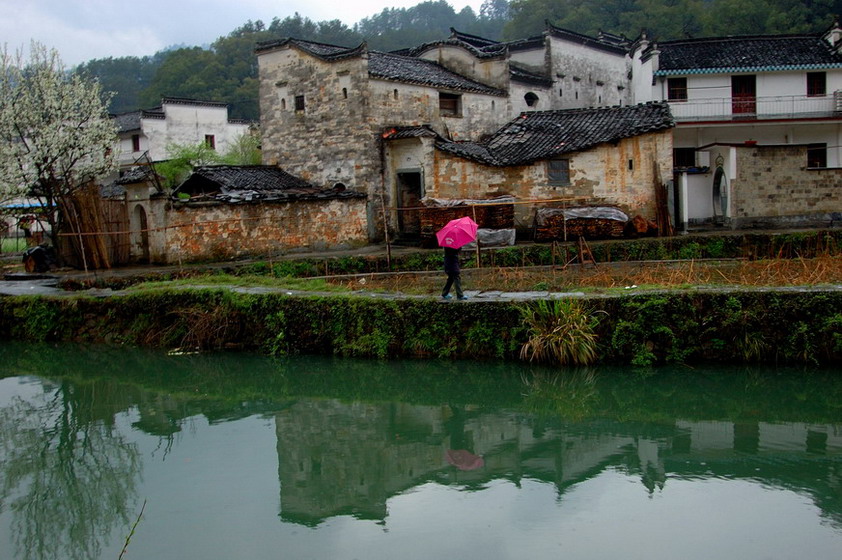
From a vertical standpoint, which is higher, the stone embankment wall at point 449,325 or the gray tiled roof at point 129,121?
the gray tiled roof at point 129,121

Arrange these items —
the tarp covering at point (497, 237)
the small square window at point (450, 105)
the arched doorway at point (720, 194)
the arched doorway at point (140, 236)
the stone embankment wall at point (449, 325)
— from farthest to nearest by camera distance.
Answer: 1. the small square window at point (450, 105)
2. the arched doorway at point (720, 194)
3. the arched doorway at point (140, 236)
4. the tarp covering at point (497, 237)
5. the stone embankment wall at point (449, 325)

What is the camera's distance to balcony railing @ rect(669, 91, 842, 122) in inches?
1055

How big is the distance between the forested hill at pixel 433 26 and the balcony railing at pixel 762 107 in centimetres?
724

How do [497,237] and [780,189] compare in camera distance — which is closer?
[497,237]

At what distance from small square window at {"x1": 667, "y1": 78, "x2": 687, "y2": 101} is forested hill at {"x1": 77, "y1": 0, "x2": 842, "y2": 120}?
22.3 feet

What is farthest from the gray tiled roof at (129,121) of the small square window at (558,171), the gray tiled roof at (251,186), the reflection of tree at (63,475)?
the reflection of tree at (63,475)

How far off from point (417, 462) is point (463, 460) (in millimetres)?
489

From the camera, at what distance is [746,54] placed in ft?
90.0

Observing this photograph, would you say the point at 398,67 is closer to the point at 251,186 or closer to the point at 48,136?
the point at 251,186

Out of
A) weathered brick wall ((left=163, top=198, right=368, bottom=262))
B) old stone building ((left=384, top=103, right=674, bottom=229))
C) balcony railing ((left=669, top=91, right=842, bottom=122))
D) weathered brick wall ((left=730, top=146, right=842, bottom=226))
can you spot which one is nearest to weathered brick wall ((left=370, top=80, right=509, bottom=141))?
old stone building ((left=384, top=103, right=674, bottom=229))

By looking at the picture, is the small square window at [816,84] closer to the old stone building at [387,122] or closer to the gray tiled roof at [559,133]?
the gray tiled roof at [559,133]

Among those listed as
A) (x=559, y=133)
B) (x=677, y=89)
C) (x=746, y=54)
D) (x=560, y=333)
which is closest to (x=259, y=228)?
(x=559, y=133)

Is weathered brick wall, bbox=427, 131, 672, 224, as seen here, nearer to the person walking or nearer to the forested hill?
the person walking

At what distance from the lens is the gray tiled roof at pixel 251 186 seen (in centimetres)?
2073
